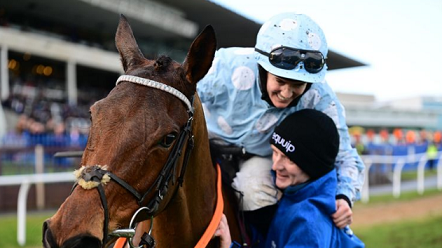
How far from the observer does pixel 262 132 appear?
8.24 ft

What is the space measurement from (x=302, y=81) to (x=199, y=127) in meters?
0.60

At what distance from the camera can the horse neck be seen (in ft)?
6.22

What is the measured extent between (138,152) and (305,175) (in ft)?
3.74

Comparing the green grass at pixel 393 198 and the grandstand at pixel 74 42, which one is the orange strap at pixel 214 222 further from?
the grandstand at pixel 74 42

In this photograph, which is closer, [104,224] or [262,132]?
[104,224]

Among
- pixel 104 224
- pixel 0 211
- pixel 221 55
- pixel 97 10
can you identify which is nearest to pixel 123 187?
pixel 104 224

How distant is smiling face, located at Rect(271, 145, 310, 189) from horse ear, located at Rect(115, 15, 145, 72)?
2.89 feet

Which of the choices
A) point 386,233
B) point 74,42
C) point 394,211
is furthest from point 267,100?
point 74,42

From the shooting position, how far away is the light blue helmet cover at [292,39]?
221 centimetres

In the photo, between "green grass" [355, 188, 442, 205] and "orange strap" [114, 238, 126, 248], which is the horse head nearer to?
"orange strap" [114, 238, 126, 248]

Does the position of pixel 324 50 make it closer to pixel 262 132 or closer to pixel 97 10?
pixel 262 132

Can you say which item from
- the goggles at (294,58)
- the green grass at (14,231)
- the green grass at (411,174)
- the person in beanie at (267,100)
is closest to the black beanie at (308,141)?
the person in beanie at (267,100)

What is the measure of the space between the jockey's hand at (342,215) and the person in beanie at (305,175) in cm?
3

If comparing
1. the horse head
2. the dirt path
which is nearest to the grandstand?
the dirt path
